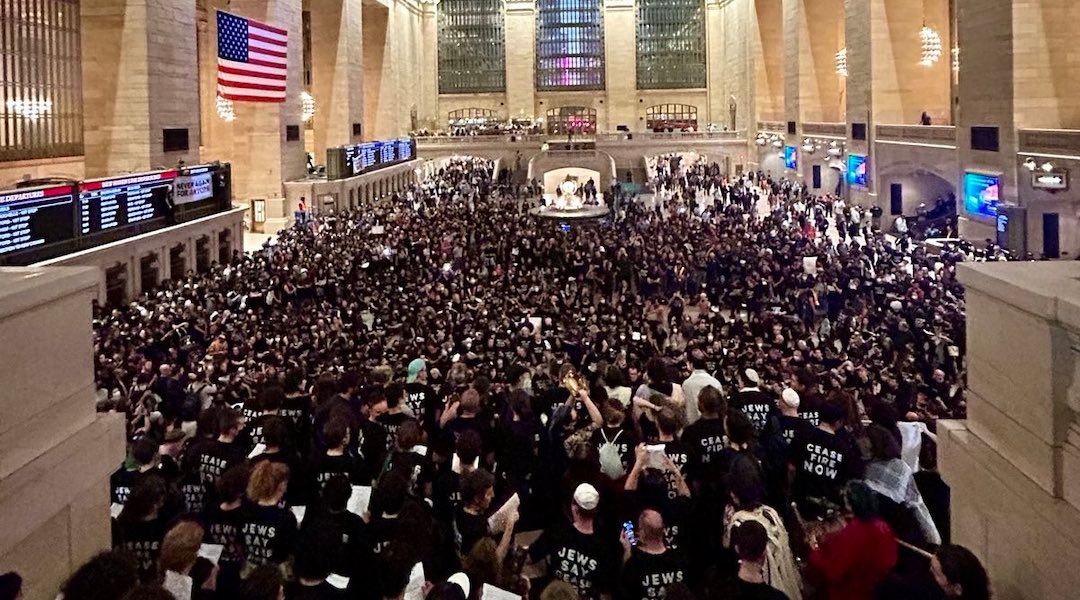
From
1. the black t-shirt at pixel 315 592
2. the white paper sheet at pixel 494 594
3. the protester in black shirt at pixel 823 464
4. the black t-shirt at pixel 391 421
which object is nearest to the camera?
the white paper sheet at pixel 494 594

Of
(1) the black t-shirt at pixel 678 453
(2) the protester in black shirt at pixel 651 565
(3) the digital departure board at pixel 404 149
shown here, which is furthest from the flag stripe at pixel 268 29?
(2) the protester in black shirt at pixel 651 565

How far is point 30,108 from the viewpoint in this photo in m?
23.6

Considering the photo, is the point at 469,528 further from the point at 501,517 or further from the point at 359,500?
the point at 359,500

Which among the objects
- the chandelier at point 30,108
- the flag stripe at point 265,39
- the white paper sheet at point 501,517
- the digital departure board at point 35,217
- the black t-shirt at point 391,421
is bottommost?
the white paper sheet at point 501,517

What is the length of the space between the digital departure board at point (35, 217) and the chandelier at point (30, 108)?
8.38m

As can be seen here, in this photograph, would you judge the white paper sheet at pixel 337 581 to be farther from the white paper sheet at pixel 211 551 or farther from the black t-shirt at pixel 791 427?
the black t-shirt at pixel 791 427

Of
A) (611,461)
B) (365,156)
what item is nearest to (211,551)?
(611,461)

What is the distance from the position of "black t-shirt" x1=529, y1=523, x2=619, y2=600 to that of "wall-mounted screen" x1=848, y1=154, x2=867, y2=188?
29950mm

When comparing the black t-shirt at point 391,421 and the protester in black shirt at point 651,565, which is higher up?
the black t-shirt at point 391,421

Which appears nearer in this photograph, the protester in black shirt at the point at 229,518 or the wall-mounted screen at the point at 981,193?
the protester in black shirt at the point at 229,518

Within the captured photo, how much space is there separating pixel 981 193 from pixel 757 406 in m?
19.7

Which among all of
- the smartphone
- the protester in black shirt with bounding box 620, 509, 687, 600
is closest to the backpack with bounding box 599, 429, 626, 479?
the smartphone

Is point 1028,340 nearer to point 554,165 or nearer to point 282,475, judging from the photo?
point 282,475

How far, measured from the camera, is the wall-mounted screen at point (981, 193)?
72.7 ft
